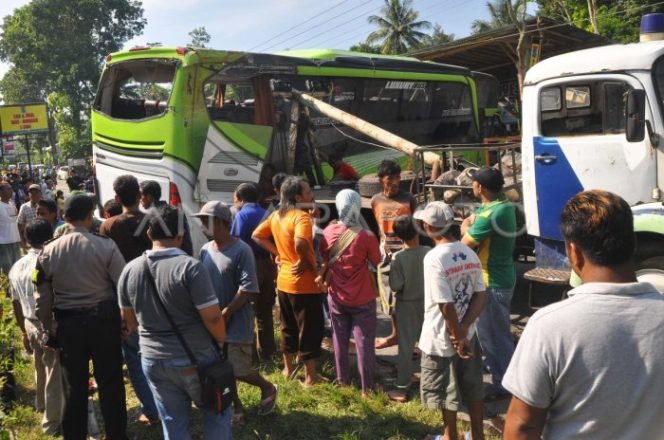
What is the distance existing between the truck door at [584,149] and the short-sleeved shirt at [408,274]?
160 centimetres

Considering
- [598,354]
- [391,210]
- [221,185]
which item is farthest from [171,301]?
[221,185]

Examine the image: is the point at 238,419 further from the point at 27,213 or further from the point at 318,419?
the point at 27,213

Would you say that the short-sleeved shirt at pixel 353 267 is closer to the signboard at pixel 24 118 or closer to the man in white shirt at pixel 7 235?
the man in white shirt at pixel 7 235

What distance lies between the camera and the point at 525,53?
41.5 ft

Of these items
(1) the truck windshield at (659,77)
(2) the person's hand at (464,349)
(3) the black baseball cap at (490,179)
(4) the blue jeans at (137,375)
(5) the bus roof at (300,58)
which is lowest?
(4) the blue jeans at (137,375)

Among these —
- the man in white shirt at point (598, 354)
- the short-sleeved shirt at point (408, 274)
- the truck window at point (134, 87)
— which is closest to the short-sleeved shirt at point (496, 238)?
the short-sleeved shirt at point (408, 274)

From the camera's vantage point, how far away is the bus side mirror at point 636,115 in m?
4.41

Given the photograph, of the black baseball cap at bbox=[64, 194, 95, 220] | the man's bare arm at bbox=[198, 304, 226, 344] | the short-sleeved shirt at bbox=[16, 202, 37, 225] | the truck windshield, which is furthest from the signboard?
the truck windshield

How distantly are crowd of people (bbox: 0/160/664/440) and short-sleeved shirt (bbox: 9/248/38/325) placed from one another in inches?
0.6

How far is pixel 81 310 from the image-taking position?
361 centimetres

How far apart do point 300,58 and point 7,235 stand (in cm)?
474

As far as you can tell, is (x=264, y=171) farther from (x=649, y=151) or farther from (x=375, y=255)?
(x=649, y=151)

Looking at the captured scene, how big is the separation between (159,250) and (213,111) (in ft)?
15.9

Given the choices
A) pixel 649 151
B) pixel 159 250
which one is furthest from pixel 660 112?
pixel 159 250
